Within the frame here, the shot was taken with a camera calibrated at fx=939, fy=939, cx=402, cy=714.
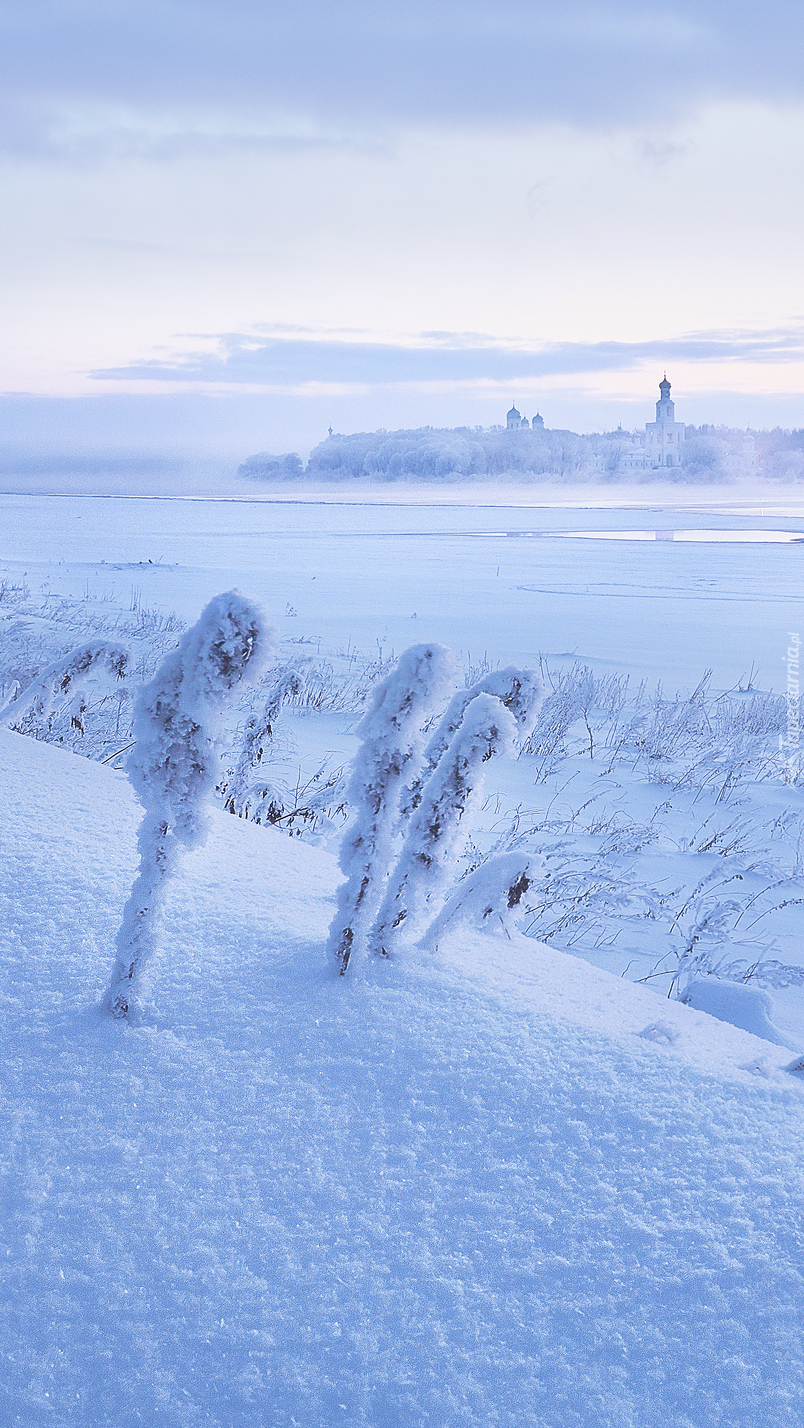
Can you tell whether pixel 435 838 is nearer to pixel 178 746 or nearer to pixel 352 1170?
pixel 178 746

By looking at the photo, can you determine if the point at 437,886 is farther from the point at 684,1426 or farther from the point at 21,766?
the point at 21,766

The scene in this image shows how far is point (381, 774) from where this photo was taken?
146cm

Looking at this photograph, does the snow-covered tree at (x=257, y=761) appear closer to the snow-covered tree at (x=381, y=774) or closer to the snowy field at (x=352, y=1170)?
the snowy field at (x=352, y=1170)

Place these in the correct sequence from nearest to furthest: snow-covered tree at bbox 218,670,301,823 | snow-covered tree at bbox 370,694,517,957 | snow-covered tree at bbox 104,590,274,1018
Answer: snow-covered tree at bbox 104,590,274,1018 < snow-covered tree at bbox 370,694,517,957 < snow-covered tree at bbox 218,670,301,823

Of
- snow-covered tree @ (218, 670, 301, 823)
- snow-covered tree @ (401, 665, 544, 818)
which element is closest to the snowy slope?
snow-covered tree @ (401, 665, 544, 818)

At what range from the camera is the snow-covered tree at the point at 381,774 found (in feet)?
4.55

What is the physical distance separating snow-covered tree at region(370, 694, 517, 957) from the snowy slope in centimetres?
9

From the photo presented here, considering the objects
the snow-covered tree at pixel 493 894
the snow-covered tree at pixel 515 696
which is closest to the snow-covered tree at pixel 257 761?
the snow-covered tree at pixel 515 696

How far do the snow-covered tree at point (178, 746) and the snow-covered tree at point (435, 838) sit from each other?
0.37 metres

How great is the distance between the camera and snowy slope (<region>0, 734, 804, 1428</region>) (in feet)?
2.51

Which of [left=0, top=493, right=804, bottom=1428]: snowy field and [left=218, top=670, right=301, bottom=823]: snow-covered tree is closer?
[left=0, top=493, right=804, bottom=1428]: snowy field

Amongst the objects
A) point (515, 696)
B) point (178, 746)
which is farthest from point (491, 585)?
point (178, 746)

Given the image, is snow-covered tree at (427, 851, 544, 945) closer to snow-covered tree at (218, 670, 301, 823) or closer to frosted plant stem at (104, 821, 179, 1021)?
frosted plant stem at (104, 821, 179, 1021)

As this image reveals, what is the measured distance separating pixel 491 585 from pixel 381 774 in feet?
53.5
